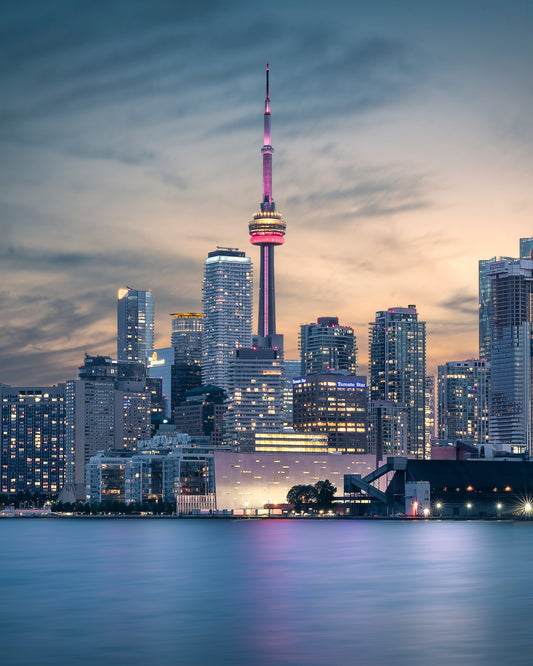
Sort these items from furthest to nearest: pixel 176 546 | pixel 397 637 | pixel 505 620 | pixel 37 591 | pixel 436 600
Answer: pixel 176 546 < pixel 37 591 < pixel 436 600 < pixel 505 620 < pixel 397 637

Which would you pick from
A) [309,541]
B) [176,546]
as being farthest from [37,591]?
[309,541]

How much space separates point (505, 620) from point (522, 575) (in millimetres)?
41726

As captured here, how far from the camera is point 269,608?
3654 inches

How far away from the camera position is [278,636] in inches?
3004

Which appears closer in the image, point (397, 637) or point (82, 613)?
point (397, 637)

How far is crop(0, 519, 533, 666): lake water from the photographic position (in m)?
69.9

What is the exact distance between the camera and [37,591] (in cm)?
10856

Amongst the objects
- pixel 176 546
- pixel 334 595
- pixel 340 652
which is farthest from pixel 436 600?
pixel 176 546

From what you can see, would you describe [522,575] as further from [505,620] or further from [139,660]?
[139,660]

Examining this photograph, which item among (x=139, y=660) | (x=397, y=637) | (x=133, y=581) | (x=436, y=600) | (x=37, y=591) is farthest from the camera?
(x=133, y=581)

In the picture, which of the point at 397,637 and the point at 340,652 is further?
the point at 397,637

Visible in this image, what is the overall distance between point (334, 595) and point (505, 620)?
67.9ft

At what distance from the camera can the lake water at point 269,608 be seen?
69.9 metres

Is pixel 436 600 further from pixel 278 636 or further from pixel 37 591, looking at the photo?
→ pixel 37 591
